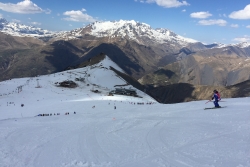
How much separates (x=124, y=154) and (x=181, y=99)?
184143 mm

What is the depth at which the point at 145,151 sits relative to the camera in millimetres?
13492

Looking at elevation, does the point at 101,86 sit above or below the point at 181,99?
above

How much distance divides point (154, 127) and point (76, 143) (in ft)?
22.7

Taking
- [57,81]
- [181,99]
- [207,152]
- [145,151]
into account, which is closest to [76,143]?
[145,151]

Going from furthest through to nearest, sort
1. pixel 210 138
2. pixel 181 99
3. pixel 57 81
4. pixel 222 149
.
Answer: pixel 181 99
pixel 57 81
pixel 210 138
pixel 222 149

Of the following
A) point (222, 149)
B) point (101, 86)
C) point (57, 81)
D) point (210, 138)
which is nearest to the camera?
point (222, 149)

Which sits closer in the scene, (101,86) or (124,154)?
(124,154)

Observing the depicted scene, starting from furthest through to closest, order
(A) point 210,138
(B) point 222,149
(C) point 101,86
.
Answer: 1. (C) point 101,86
2. (A) point 210,138
3. (B) point 222,149

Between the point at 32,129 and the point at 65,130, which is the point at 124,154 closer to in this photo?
the point at 65,130

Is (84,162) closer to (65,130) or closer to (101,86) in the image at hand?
(65,130)

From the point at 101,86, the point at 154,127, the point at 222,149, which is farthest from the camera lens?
the point at 101,86

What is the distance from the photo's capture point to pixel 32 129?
65.0ft

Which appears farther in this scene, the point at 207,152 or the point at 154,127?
the point at 154,127

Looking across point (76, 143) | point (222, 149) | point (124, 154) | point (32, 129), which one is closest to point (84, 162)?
point (124, 154)
